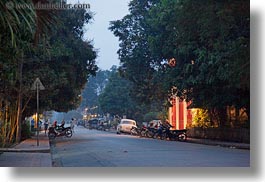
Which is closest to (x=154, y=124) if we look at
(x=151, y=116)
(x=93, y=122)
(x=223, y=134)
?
(x=151, y=116)

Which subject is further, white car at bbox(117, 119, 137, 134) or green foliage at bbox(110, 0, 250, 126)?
white car at bbox(117, 119, 137, 134)

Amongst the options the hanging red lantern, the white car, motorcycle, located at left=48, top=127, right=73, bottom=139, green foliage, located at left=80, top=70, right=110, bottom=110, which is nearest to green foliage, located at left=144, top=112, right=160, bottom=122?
the white car

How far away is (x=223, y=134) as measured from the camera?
20.8 metres

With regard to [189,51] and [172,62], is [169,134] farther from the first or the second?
[189,51]

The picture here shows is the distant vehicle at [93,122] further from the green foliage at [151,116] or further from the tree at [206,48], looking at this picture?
the green foliage at [151,116]

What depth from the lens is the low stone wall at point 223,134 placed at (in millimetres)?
18531

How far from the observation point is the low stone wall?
18531 mm

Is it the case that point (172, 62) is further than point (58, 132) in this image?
Yes

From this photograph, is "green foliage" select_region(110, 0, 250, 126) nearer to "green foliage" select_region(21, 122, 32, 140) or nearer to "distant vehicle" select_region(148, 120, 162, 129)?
"distant vehicle" select_region(148, 120, 162, 129)

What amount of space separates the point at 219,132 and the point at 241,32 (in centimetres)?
995

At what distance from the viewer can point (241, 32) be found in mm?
11883

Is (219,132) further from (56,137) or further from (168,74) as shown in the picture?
(56,137)

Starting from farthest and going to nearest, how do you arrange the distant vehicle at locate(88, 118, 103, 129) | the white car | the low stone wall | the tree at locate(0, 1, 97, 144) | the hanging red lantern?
the white car → the low stone wall → the distant vehicle at locate(88, 118, 103, 129) → the hanging red lantern → the tree at locate(0, 1, 97, 144)

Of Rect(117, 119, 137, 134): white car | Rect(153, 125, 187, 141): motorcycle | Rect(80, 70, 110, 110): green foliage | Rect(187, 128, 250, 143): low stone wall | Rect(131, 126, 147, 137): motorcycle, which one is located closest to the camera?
Rect(80, 70, 110, 110): green foliage
